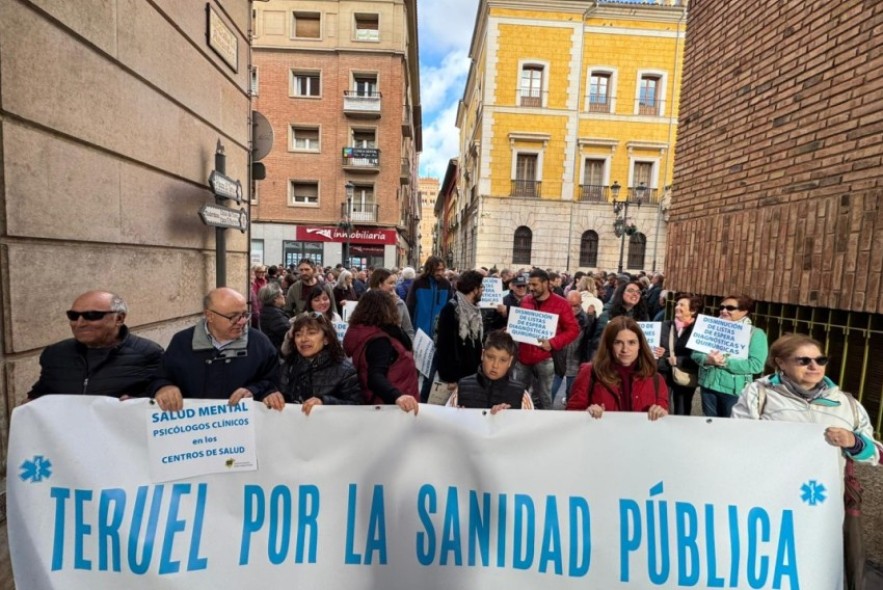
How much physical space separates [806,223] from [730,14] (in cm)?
341

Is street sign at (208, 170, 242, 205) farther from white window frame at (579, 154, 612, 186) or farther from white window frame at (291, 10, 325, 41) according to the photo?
white window frame at (579, 154, 612, 186)

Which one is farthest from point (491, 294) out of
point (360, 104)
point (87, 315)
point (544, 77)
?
point (544, 77)

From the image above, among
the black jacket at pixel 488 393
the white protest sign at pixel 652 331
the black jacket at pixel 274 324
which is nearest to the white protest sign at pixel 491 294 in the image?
the white protest sign at pixel 652 331

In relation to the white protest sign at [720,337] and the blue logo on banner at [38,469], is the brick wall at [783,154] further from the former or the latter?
the blue logo on banner at [38,469]

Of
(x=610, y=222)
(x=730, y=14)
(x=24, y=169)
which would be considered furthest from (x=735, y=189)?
(x=610, y=222)

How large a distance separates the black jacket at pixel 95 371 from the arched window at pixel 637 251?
27977 millimetres

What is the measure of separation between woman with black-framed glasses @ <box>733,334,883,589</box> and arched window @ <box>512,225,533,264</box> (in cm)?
2503

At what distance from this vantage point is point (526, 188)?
89.7 ft

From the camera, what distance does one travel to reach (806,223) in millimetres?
5121

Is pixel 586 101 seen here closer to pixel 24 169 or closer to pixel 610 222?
pixel 610 222

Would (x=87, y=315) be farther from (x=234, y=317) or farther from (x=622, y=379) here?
(x=622, y=379)

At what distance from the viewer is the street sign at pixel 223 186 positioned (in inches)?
203

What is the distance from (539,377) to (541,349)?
32cm

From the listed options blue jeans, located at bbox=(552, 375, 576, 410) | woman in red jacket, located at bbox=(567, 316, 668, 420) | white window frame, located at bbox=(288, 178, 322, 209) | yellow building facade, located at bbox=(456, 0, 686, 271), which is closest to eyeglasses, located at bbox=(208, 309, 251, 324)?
woman in red jacket, located at bbox=(567, 316, 668, 420)
